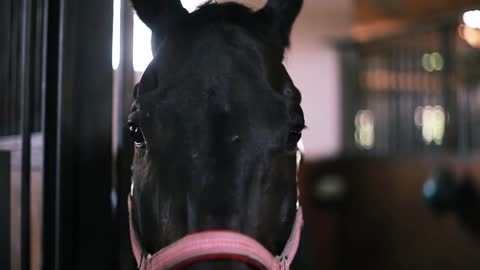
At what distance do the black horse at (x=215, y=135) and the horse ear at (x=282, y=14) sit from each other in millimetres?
78

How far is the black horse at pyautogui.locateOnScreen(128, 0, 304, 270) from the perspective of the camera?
70cm

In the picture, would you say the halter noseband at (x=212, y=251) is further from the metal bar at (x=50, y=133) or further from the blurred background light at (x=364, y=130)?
the blurred background light at (x=364, y=130)

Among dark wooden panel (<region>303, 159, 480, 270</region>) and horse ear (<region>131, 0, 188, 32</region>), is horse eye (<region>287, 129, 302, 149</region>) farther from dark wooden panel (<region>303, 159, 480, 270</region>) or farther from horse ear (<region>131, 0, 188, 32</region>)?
dark wooden panel (<region>303, 159, 480, 270</region>)

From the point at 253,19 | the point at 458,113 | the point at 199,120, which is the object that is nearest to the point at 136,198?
the point at 199,120

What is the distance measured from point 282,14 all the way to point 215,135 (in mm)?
391

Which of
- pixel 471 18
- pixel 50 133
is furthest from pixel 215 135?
pixel 471 18

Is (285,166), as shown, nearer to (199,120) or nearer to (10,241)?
(199,120)

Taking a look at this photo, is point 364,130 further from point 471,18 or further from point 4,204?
point 4,204

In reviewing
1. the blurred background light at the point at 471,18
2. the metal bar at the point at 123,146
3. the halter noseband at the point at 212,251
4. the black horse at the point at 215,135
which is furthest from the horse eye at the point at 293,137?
the blurred background light at the point at 471,18

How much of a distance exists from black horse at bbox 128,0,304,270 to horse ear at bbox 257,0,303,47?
8cm

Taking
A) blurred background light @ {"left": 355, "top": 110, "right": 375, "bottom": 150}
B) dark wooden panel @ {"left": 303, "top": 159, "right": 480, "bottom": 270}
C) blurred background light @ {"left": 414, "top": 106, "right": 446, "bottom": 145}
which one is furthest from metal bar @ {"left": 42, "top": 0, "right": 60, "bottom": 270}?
blurred background light @ {"left": 355, "top": 110, "right": 375, "bottom": 150}

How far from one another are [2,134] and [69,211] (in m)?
0.52

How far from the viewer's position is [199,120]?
2.41ft

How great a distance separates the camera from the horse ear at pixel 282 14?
98 centimetres
